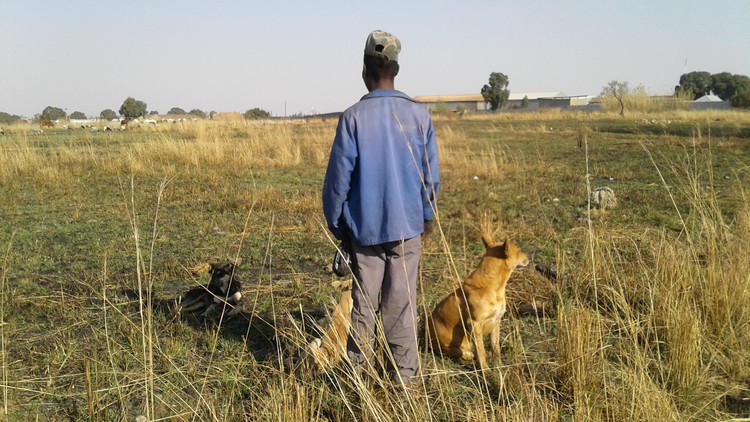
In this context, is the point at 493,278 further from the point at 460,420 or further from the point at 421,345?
the point at 460,420

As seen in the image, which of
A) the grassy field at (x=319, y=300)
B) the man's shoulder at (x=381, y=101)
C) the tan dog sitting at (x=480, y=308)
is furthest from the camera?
the tan dog sitting at (x=480, y=308)

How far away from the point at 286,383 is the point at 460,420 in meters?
0.84

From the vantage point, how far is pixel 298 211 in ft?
25.2

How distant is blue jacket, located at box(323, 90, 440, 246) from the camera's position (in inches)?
98.7

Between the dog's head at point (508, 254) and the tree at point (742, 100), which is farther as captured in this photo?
the tree at point (742, 100)

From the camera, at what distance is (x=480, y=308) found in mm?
3057

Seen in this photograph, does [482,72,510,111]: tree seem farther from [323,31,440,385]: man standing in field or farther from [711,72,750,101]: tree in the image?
[323,31,440,385]: man standing in field

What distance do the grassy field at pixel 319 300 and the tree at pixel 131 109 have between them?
165ft

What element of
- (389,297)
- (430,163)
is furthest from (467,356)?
(430,163)

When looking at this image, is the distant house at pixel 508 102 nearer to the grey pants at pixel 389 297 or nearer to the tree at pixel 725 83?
the tree at pixel 725 83

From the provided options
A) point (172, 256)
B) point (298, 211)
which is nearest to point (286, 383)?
point (172, 256)

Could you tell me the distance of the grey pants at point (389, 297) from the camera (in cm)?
266

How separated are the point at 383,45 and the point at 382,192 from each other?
0.71 m

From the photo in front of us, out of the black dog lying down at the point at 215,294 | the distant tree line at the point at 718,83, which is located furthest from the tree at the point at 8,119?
the distant tree line at the point at 718,83
